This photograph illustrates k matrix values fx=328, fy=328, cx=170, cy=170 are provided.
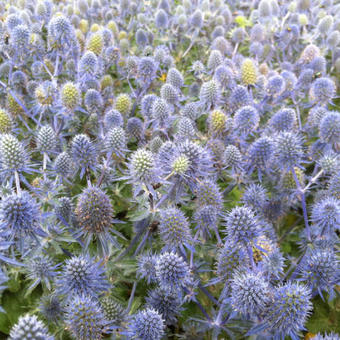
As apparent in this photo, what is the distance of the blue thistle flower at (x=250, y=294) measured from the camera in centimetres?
162

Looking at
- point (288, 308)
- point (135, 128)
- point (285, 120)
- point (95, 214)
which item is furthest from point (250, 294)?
point (135, 128)

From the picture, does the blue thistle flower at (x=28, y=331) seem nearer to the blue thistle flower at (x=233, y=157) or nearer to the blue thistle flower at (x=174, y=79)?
the blue thistle flower at (x=233, y=157)

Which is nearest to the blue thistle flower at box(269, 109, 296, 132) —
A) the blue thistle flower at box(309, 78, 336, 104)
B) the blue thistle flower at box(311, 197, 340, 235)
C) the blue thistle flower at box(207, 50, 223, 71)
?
the blue thistle flower at box(309, 78, 336, 104)

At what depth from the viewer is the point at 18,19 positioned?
359 centimetres

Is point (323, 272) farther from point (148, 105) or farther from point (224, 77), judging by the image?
point (224, 77)

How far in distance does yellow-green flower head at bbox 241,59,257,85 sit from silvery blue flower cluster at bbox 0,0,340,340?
0.01 metres

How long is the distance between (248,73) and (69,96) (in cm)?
187

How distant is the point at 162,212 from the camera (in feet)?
6.66

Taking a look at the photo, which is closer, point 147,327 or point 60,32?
point 147,327

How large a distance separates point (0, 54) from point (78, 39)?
3.07ft

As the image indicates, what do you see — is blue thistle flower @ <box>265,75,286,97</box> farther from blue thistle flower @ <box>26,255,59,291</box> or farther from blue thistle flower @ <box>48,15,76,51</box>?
blue thistle flower @ <box>26,255,59,291</box>

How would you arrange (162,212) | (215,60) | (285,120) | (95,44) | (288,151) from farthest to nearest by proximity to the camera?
(215,60) → (95,44) → (285,120) → (288,151) → (162,212)

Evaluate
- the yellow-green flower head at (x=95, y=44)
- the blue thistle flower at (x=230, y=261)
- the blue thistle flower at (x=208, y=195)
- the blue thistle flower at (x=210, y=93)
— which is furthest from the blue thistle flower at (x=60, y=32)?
the blue thistle flower at (x=230, y=261)

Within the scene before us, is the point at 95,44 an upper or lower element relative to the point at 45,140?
upper
